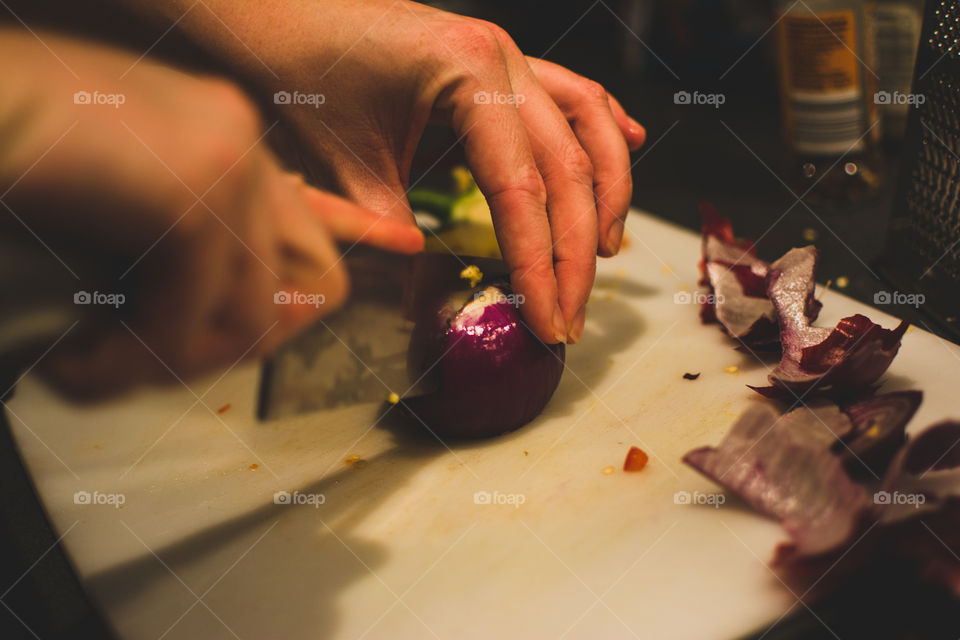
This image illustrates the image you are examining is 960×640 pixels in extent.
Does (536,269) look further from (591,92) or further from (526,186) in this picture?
(591,92)

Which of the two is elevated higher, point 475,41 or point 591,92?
point 475,41

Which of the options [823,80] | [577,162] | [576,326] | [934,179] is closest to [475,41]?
[577,162]

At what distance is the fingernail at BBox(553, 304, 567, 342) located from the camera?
100 centimetres

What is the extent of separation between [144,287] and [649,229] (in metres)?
1.32

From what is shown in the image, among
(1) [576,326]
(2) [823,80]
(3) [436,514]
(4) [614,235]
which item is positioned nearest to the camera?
(3) [436,514]

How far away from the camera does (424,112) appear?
0.96 metres

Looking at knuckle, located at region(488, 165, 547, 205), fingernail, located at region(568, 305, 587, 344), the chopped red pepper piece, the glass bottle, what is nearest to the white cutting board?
the chopped red pepper piece

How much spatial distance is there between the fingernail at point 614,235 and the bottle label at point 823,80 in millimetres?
838

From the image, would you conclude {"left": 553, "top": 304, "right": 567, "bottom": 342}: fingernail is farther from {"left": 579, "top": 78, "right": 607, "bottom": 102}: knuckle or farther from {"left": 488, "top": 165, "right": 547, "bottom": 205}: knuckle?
{"left": 579, "top": 78, "right": 607, "bottom": 102}: knuckle

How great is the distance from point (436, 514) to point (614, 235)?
21.3 inches

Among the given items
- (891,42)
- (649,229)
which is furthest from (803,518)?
(891,42)

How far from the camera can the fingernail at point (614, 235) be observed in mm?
1146

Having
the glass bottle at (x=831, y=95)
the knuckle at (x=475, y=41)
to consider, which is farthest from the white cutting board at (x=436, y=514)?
the glass bottle at (x=831, y=95)

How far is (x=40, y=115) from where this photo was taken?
0.33 m
